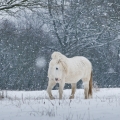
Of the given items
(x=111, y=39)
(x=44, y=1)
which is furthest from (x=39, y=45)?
(x=44, y=1)

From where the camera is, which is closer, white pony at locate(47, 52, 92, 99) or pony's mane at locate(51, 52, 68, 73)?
pony's mane at locate(51, 52, 68, 73)

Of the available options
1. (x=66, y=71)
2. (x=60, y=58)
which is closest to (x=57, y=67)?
(x=60, y=58)

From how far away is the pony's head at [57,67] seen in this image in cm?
1112

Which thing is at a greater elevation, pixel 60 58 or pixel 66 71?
pixel 60 58

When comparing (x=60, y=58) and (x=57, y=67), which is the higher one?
(x=60, y=58)

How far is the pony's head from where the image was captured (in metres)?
11.1

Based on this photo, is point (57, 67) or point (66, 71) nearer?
point (57, 67)

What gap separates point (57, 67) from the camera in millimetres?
11141

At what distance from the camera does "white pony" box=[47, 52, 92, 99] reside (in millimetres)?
11141

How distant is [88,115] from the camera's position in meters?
6.36

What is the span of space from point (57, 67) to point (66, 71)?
0.40 m

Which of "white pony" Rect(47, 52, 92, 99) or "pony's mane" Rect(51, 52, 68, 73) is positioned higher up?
"pony's mane" Rect(51, 52, 68, 73)

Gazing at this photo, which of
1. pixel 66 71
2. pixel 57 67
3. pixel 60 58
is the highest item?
pixel 60 58

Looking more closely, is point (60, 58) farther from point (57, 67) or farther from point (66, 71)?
point (66, 71)
